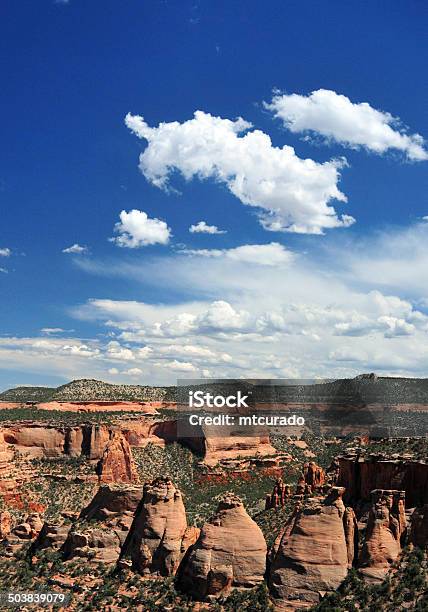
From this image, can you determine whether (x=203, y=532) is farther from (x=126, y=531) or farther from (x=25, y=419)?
(x=25, y=419)

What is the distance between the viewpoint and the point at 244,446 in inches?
4092

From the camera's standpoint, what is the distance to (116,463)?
79938 mm

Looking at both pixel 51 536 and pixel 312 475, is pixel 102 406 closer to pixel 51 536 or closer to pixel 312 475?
pixel 312 475

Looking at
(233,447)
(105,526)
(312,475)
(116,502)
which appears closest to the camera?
(105,526)

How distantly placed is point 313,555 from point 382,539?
3.92 meters

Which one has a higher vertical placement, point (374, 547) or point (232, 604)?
point (374, 547)

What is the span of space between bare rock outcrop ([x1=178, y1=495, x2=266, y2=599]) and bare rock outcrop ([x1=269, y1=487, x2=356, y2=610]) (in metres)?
1.29

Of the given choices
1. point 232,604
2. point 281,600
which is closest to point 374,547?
point 281,600

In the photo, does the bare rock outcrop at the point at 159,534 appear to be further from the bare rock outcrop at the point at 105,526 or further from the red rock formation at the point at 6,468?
the red rock formation at the point at 6,468

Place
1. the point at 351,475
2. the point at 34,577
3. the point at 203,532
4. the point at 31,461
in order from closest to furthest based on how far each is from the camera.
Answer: the point at 203,532 < the point at 34,577 < the point at 351,475 < the point at 31,461

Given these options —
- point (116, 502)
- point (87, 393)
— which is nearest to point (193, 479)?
point (87, 393)

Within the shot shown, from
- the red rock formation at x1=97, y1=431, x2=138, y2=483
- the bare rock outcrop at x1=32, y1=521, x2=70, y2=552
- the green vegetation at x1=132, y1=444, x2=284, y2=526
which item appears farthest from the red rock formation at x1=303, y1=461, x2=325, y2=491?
the red rock formation at x1=97, y1=431, x2=138, y2=483

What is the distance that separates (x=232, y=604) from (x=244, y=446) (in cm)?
6914

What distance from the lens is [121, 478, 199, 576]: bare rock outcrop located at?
40.0 metres
